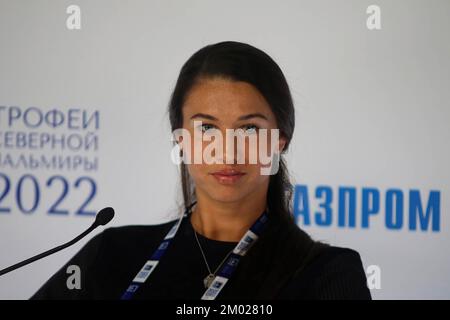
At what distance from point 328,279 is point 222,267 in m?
0.25

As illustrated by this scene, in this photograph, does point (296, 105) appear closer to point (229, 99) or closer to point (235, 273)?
point (229, 99)

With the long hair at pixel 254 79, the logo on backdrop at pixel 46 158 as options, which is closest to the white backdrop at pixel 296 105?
the logo on backdrop at pixel 46 158

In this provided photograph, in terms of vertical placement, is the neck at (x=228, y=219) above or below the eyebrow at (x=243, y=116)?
below

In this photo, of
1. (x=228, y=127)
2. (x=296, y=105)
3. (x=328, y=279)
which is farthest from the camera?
(x=296, y=105)

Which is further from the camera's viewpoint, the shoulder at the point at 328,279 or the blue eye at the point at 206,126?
the blue eye at the point at 206,126

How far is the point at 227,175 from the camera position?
4.25 ft

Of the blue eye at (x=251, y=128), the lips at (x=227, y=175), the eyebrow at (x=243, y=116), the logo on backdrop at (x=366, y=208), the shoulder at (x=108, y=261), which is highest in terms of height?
the eyebrow at (x=243, y=116)

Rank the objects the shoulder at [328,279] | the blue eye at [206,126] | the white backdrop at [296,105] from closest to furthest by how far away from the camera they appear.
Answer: the shoulder at [328,279] → the blue eye at [206,126] → the white backdrop at [296,105]

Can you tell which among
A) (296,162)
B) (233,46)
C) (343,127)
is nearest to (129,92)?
(233,46)

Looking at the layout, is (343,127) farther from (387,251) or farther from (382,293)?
(382,293)

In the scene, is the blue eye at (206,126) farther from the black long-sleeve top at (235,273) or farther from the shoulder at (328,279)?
the shoulder at (328,279)

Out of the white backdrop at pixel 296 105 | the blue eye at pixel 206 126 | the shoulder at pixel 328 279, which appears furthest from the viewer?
the white backdrop at pixel 296 105

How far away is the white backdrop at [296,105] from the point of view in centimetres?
153

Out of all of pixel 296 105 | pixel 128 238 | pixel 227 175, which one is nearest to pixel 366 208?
pixel 296 105
